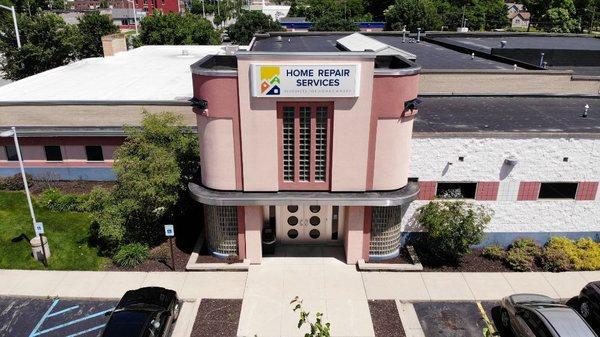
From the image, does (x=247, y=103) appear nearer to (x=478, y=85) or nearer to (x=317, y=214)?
(x=317, y=214)

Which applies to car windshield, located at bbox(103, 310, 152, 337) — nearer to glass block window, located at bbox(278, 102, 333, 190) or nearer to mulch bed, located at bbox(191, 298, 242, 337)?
mulch bed, located at bbox(191, 298, 242, 337)

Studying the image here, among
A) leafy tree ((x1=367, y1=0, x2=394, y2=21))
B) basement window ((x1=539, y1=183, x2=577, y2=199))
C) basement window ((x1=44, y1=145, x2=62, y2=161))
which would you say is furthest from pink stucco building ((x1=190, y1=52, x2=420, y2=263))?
leafy tree ((x1=367, y1=0, x2=394, y2=21))

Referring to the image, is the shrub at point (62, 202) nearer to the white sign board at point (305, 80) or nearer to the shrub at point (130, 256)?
the shrub at point (130, 256)

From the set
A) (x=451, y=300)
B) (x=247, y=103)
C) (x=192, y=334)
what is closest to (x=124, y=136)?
(x=247, y=103)

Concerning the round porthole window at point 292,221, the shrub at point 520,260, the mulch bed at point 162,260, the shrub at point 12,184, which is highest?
the round porthole window at point 292,221

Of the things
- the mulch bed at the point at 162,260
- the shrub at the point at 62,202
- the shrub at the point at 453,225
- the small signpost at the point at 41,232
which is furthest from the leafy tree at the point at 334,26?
the small signpost at the point at 41,232

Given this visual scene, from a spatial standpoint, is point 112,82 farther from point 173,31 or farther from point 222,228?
point 173,31

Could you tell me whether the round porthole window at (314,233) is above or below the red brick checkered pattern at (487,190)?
below

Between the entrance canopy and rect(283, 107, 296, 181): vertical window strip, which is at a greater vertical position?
rect(283, 107, 296, 181): vertical window strip
